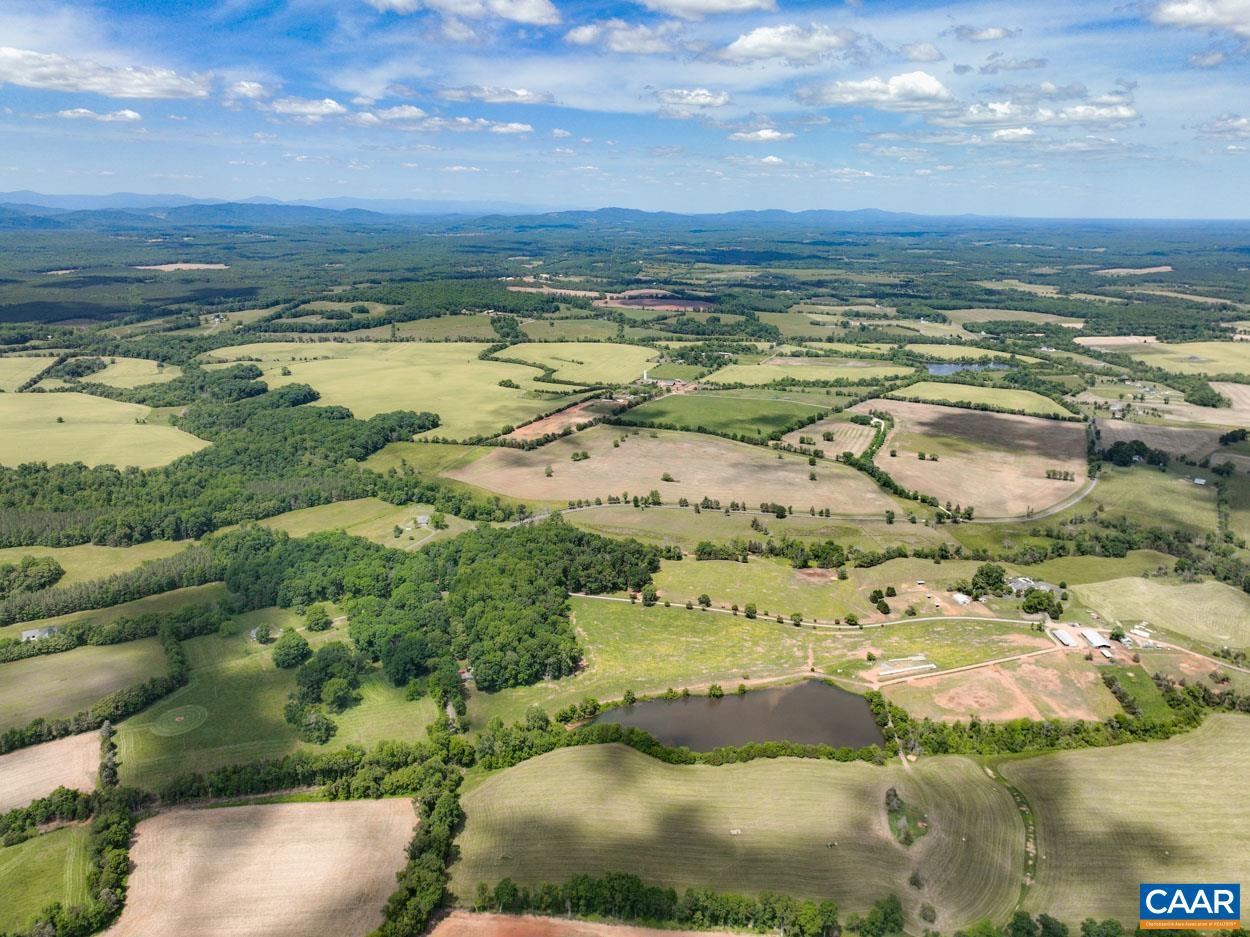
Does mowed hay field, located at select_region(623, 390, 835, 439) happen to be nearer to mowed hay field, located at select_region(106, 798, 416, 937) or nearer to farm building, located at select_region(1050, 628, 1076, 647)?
farm building, located at select_region(1050, 628, 1076, 647)

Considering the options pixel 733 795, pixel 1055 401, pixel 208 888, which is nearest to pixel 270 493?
pixel 208 888

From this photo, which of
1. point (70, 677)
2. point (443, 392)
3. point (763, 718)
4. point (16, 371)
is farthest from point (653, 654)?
point (16, 371)

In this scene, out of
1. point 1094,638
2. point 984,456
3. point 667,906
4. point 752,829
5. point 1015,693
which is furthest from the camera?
point 984,456

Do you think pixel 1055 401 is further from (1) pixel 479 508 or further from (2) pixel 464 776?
(2) pixel 464 776

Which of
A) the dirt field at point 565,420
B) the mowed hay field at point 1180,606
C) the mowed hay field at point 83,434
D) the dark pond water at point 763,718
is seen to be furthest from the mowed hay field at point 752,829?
the mowed hay field at point 83,434

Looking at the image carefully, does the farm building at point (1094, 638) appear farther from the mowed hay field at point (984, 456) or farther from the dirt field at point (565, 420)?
the dirt field at point (565, 420)

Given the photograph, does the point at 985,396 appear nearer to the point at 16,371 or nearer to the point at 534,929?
the point at 534,929

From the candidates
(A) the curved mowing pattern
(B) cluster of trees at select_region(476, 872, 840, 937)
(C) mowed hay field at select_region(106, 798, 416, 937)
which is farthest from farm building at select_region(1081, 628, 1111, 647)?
(A) the curved mowing pattern
